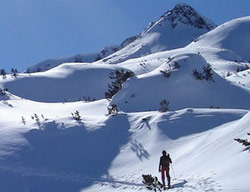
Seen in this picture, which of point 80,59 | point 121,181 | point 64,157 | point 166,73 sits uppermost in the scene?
point 80,59

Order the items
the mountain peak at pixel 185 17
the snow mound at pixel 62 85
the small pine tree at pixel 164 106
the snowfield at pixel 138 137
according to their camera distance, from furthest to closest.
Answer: the mountain peak at pixel 185 17 < the snow mound at pixel 62 85 < the small pine tree at pixel 164 106 < the snowfield at pixel 138 137

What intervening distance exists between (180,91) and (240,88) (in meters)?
3.72

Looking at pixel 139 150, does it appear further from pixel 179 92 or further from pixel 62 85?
pixel 62 85


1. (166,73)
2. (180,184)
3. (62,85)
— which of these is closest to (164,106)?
(166,73)

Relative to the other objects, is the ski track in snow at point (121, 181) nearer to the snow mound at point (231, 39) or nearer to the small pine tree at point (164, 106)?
the small pine tree at point (164, 106)

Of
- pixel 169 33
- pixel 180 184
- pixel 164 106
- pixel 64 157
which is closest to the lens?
pixel 180 184

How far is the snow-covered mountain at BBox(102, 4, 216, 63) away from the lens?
6650 cm

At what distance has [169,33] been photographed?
75.1 m

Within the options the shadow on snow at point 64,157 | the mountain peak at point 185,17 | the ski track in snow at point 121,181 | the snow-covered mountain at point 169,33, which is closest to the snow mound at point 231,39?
the snow-covered mountain at point 169,33

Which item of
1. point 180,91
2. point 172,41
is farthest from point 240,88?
point 172,41

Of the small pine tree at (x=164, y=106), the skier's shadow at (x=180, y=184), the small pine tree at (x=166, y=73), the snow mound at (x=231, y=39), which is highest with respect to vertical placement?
the snow mound at (x=231, y=39)

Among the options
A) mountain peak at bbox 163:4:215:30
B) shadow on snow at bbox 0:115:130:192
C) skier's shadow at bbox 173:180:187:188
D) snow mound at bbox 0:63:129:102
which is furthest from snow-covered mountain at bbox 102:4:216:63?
skier's shadow at bbox 173:180:187:188

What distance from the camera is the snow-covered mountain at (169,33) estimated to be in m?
66.5

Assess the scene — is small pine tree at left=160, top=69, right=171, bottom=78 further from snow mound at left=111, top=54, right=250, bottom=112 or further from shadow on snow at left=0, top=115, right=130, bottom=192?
shadow on snow at left=0, top=115, right=130, bottom=192
